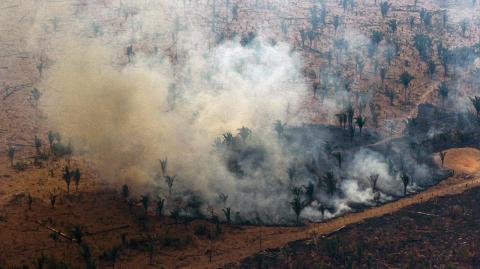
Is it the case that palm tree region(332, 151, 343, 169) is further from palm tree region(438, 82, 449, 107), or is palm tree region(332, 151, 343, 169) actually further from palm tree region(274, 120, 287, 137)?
palm tree region(438, 82, 449, 107)

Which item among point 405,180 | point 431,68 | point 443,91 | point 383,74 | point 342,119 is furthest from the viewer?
point 431,68

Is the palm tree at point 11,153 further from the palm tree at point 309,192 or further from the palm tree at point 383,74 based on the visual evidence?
the palm tree at point 383,74

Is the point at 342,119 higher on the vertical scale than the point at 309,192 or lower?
higher

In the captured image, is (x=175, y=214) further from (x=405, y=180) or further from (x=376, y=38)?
(x=376, y=38)

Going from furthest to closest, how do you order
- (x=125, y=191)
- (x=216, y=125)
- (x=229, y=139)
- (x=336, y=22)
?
(x=336, y=22), (x=216, y=125), (x=229, y=139), (x=125, y=191)

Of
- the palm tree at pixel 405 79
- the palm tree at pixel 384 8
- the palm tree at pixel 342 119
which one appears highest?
the palm tree at pixel 384 8

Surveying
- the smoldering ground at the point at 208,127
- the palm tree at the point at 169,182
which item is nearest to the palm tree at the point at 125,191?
the smoldering ground at the point at 208,127

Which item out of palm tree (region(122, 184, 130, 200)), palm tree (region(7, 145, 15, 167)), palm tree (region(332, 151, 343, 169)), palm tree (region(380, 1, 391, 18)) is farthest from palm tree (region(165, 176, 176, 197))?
palm tree (region(380, 1, 391, 18))

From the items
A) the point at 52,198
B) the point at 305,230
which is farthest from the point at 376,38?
the point at 52,198

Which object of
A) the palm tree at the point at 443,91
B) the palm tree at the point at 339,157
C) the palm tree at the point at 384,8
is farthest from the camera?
the palm tree at the point at 384,8

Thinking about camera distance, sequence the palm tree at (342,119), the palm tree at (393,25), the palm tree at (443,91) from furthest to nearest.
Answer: the palm tree at (393,25), the palm tree at (443,91), the palm tree at (342,119)
